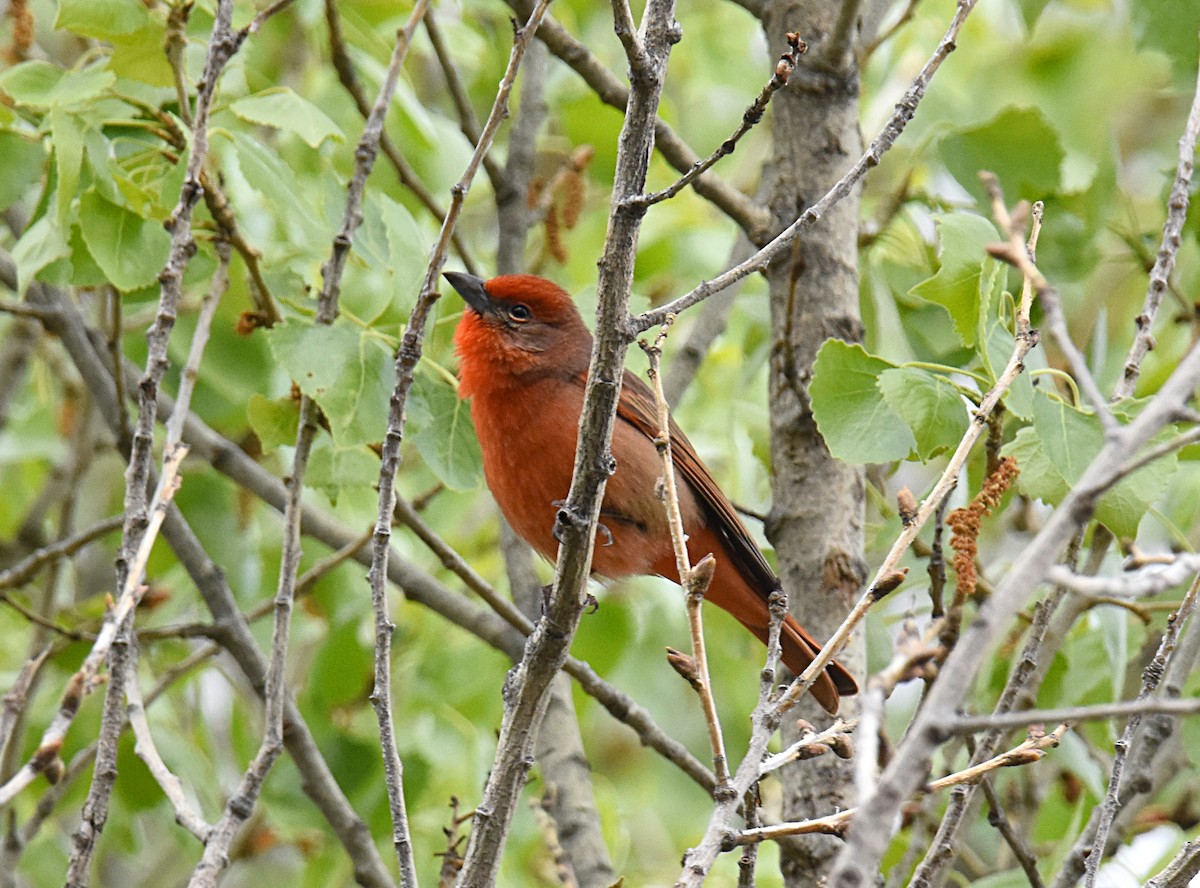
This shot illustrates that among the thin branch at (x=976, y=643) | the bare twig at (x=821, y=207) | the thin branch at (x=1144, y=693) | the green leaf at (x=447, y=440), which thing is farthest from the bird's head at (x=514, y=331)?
the thin branch at (x=976, y=643)

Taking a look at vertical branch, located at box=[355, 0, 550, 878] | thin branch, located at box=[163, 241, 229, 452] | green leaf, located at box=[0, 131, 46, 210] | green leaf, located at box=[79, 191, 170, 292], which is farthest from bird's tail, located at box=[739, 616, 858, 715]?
green leaf, located at box=[0, 131, 46, 210]

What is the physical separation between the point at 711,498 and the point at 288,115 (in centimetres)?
181

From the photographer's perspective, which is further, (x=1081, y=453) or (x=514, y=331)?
(x=514, y=331)

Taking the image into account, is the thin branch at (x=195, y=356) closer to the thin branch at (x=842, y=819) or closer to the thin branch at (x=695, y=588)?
the thin branch at (x=695, y=588)

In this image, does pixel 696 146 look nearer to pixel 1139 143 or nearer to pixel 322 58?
pixel 322 58

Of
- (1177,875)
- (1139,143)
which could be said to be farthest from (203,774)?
(1139,143)

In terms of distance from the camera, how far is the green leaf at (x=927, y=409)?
3332mm

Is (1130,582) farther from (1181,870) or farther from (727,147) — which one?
(1181,870)

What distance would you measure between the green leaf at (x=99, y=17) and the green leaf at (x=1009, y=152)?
8.45 feet

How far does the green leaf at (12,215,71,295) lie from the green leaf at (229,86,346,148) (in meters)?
0.60

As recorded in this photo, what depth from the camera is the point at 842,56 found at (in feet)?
15.1

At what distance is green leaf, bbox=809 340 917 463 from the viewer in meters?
3.48

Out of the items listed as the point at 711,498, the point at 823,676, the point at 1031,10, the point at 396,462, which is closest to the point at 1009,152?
the point at 1031,10

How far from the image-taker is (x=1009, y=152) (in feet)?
15.9
